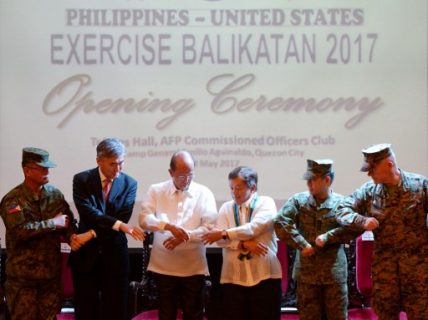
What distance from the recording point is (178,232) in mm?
4250

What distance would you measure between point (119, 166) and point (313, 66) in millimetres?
1977

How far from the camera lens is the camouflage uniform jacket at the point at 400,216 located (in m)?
4.06

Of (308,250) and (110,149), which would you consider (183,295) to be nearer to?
(308,250)

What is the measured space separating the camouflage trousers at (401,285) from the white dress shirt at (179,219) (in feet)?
3.75

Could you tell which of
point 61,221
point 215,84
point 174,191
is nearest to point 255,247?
point 174,191

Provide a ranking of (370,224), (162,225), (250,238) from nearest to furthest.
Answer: (370,224)
(162,225)
(250,238)

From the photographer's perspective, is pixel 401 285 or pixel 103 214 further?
pixel 103 214

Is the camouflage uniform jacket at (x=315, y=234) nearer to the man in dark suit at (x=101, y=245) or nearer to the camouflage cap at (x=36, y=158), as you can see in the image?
the man in dark suit at (x=101, y=245)

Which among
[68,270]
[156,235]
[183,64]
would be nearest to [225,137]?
[183,64]

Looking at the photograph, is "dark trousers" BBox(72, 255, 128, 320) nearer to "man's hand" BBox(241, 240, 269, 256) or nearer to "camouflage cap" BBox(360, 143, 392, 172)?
"man's hand" BBox(241, 240, 269, 256)

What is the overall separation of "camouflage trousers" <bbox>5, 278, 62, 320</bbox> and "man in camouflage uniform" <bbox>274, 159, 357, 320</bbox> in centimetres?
153

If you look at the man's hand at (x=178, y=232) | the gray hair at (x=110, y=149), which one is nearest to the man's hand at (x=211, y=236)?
the man's hand at (x=178, y=232)

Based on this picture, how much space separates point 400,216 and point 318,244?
20.7 inches

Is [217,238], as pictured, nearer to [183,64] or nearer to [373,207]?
[373,207]
